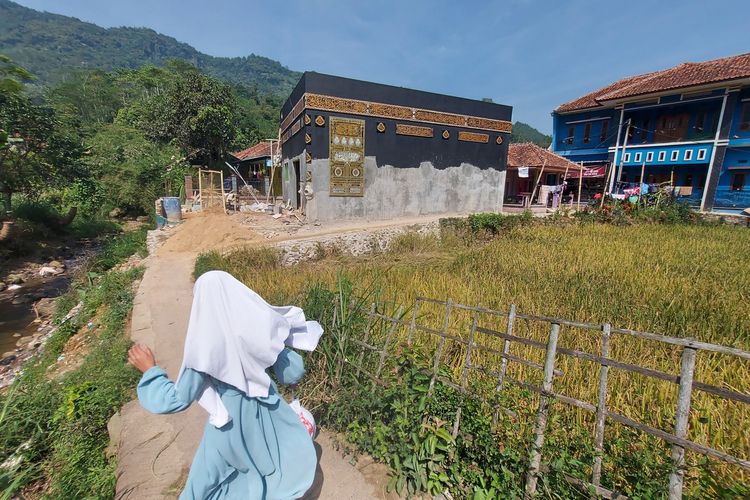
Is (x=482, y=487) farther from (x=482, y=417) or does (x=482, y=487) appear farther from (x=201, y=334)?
(x=201, y=334)

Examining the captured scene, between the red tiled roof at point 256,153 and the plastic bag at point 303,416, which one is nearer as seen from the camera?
the plastic bag at point 303,416

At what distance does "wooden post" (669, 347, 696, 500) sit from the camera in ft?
4.84

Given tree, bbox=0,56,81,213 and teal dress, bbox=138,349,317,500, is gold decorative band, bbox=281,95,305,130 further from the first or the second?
teal dress, bbox=138,349,317,500

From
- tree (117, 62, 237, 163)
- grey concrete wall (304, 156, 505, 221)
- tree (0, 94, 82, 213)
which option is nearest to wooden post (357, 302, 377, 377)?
grey concrete wall (304, 156, 505, 221)

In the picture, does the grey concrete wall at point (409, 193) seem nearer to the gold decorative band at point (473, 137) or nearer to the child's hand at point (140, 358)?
the gold decorative band at point (473, 137)

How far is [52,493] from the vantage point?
229 centimetres

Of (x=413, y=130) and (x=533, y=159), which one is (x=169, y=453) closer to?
(x=413, y=130)

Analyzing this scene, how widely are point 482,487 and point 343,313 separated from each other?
1.50 metres

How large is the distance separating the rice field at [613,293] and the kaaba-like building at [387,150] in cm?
282

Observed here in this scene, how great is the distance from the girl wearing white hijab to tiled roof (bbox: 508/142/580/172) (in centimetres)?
1831

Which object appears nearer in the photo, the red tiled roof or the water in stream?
the water in stream

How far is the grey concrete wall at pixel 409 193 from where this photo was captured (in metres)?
10.1

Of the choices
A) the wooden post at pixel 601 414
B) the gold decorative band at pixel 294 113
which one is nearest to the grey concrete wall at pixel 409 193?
the gold decorative band at pixel 294 113

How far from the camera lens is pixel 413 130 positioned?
11211mm
